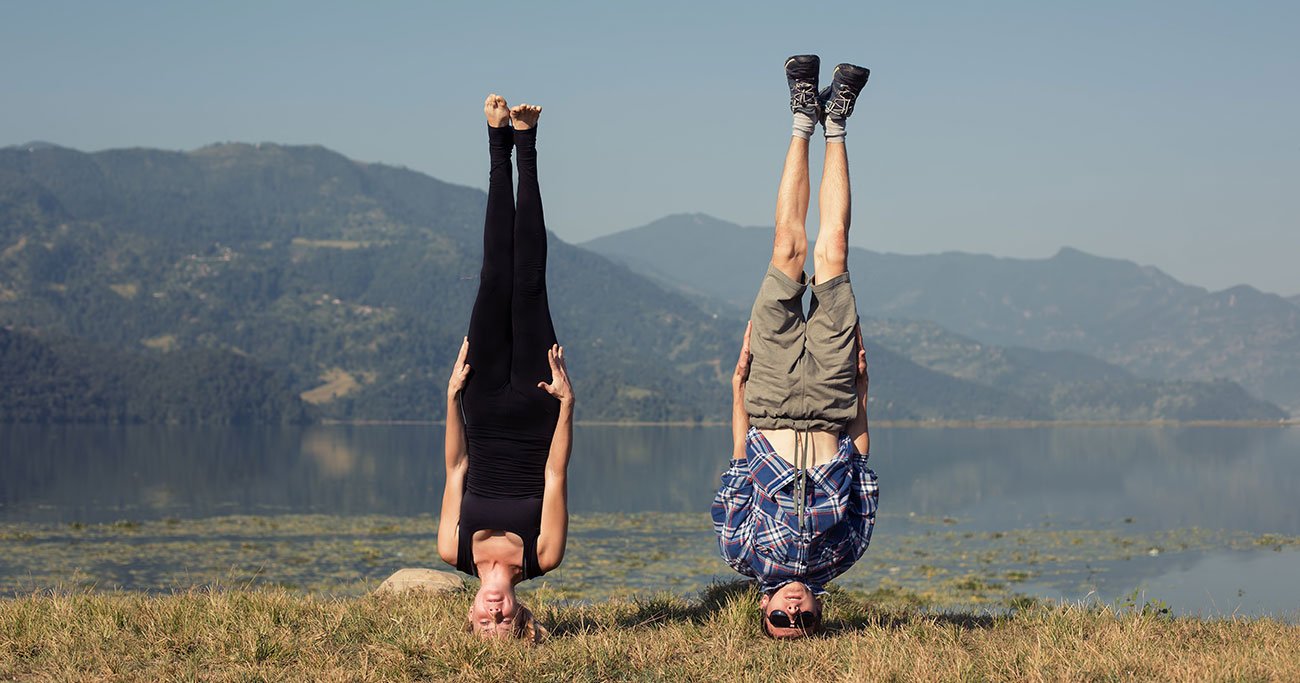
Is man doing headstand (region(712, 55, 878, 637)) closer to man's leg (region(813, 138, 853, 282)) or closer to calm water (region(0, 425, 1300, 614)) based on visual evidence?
man's leg (region(813, 138, 853, 282))

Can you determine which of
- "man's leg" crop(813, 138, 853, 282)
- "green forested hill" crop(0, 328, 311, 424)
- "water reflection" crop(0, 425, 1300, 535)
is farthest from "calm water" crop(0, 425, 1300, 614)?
"green forested hill" crop(0, 328, 311, 424)

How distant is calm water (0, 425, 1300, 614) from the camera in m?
29.3

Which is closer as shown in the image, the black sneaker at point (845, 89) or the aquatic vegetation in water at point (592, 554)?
the black sneaker at point (845, 89)

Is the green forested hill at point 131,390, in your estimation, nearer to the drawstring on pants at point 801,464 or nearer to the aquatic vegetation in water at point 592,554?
the aquatic vegetation in water at point 592,554

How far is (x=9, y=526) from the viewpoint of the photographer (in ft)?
118

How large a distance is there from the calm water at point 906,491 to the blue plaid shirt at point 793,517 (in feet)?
36.9

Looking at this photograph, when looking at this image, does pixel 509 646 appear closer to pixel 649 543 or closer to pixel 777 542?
pixel 777 542

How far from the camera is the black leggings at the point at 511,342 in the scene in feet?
28.0

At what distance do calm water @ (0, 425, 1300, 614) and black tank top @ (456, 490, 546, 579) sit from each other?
41.3 feet

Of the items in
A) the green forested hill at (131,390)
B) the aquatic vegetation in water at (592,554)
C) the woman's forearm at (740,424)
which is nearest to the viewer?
the woman's forearm at (740,424)

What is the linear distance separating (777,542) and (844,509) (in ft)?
1.69

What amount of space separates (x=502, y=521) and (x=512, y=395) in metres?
0.86

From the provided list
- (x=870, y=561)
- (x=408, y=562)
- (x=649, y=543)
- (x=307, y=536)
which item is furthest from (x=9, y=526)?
(x=870, y=561)

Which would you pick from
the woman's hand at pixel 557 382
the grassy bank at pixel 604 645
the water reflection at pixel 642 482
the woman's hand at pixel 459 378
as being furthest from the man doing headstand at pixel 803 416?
the water reflection at pixel 642 482
